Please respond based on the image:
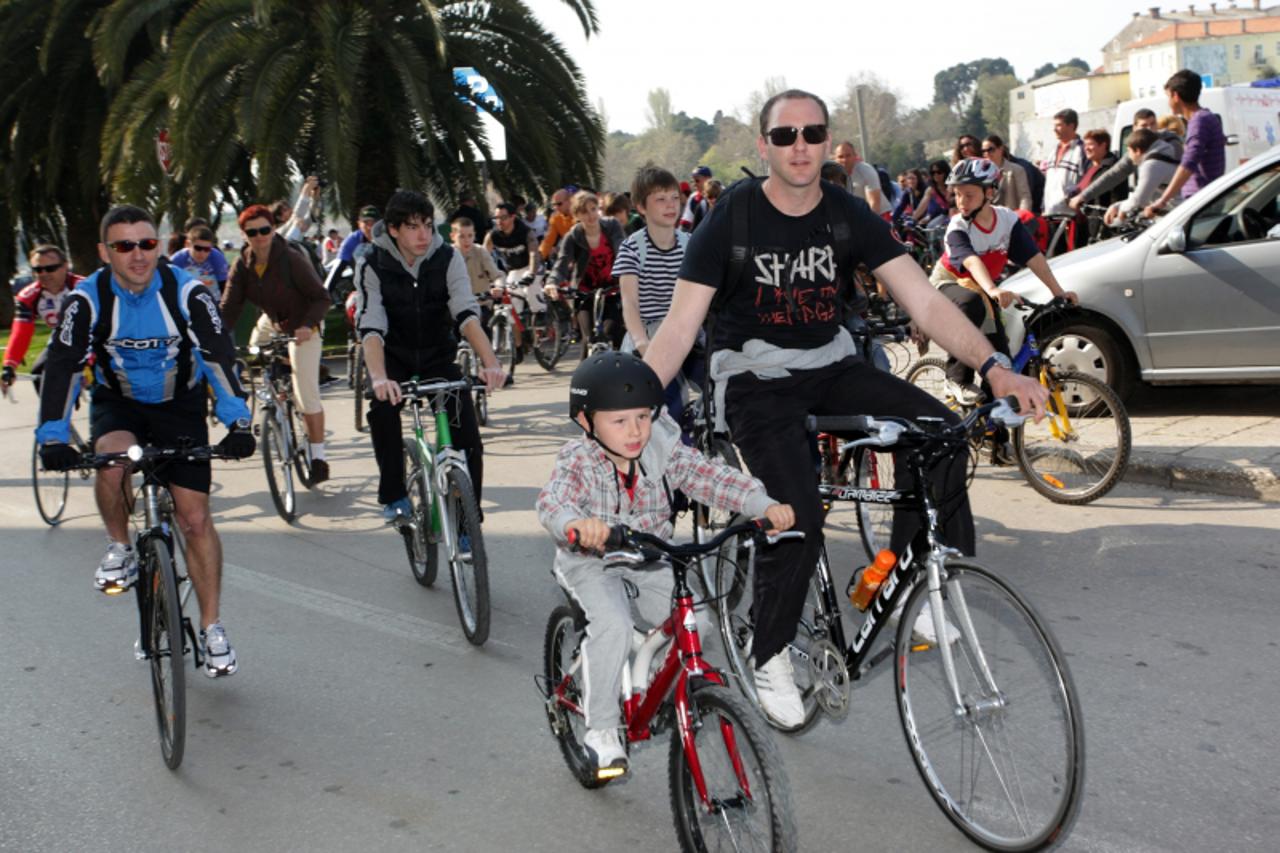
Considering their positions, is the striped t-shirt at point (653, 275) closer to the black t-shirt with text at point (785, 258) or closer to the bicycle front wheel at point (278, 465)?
the bicycle front wheel at point (278, 465)

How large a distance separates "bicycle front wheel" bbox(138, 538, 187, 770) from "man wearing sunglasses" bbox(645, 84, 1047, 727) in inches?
75.5

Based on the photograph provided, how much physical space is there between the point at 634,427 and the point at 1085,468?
461cm

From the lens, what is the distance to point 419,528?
22.9ft

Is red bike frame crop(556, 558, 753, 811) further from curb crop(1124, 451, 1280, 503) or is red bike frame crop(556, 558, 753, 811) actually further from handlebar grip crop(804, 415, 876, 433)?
curb crop(1124, 451, 1280, 503)

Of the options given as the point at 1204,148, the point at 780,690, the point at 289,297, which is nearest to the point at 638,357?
the point at 780,690

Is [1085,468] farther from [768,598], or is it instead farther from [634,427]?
[634,427]

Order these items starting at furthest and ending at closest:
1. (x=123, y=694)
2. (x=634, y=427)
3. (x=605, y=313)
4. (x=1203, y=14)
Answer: (x=1203, y=14), (x=605, y=313), (x=123, y=694), (x=634, y=427)

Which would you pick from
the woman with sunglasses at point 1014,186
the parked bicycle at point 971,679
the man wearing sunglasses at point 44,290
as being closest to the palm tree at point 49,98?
the man wearing sunglasses at point 44,290

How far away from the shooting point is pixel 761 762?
10.7 ft

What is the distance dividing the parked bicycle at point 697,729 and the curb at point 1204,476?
187 inches

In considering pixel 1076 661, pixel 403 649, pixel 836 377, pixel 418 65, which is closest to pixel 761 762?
pixel 836 377

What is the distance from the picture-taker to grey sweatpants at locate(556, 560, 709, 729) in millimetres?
3822

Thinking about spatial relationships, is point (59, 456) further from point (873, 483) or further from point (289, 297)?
point (289, 297)

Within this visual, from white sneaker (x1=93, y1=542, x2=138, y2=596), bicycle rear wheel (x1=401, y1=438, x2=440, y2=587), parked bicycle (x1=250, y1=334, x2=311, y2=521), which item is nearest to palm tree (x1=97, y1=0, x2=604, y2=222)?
parked bicycle (x1=250, y1=334, x2=311, y2=521)
